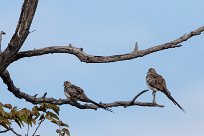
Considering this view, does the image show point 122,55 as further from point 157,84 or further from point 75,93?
point 157,84

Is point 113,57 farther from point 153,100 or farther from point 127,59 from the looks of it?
point 153,100

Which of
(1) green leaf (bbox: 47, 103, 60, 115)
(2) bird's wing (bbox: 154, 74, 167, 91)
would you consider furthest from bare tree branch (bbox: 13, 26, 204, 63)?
(2) bird's wing (bbox: 154, 74, 167, 91)

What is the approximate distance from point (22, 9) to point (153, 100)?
3.39 meters

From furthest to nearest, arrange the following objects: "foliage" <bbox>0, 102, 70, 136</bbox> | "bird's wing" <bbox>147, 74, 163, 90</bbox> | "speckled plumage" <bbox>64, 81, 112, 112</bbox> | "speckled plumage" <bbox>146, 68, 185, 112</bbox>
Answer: "bird's wing" <bbox>147, 74, 163, 90</bbox> → "speckled plumage" <bbox>146, 68, 185, 112</bbox> → "speckled plumage" <bbox>64, 81, 112, 112</bbox> → "foliage" <bbox>0, 102, 70, 136</bbox>

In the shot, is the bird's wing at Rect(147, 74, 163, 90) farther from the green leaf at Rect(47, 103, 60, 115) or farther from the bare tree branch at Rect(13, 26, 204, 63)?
the green leaf at Rect(47, 103, 60, 115)

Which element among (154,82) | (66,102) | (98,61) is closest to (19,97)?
(66,102)

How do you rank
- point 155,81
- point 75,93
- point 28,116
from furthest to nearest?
point 155,81, point 75,93, point 28,116

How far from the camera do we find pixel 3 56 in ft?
34.4

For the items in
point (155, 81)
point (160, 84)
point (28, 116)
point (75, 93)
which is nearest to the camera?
point (28, 116)

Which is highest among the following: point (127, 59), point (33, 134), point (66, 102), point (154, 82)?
point (154, 82)

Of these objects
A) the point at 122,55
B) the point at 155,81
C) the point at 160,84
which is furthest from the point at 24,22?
the point at 155,81

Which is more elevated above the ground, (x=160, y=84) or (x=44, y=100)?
(x=160, y=84)

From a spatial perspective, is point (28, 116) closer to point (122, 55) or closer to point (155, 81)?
point (122, 55)

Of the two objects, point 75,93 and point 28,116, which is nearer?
point 28,116
